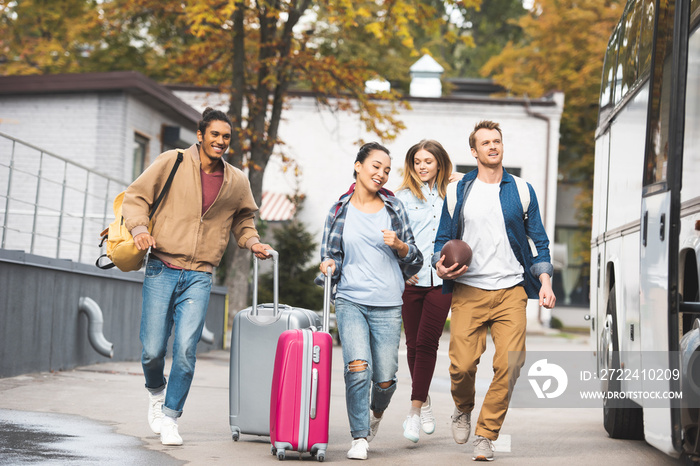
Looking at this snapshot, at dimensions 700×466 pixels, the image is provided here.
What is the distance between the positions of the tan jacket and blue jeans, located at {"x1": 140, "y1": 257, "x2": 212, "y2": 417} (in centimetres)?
10

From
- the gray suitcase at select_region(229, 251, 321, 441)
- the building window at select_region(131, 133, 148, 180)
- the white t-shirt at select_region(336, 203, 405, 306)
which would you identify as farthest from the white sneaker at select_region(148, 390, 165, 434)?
the building window at select_region(131, 133, 148, 180)

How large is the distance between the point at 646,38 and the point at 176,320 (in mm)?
3759

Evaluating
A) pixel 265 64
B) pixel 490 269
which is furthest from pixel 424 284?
pixel 265 64

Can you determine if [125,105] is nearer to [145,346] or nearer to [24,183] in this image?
[24,183]

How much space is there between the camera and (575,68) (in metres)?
35.4

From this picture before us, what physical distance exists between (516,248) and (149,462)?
258 centimetres

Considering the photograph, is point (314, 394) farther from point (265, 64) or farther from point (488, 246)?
point (265, 64)

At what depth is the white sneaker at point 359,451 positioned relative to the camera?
6383 mm

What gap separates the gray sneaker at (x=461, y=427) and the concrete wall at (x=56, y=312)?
16.2 ft

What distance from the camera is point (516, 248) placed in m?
6.57

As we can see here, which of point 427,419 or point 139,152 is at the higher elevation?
point 139,152

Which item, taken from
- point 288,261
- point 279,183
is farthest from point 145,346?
point 279,183

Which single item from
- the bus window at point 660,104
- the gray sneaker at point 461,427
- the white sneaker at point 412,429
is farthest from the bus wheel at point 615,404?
the bus window at point 660,104

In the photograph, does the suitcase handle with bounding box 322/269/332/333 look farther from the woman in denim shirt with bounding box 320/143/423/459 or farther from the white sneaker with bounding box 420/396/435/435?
the white sneaker with bounding box 420/396/435/435
